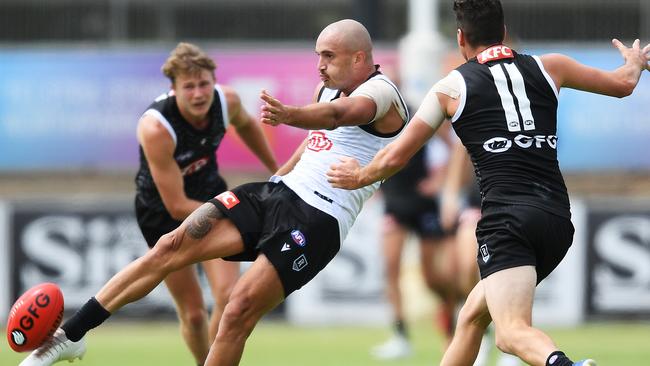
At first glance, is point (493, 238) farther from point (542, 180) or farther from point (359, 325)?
point (359, 325)

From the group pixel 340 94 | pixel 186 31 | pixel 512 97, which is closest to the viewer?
pixel 512 97

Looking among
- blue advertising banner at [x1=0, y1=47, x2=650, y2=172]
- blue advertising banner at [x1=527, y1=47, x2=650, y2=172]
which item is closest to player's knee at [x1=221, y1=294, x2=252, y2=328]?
blue advertising banner at [x1=0, y1=47, x2=650, y2=172]

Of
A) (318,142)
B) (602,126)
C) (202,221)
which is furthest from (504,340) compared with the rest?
(602,126)

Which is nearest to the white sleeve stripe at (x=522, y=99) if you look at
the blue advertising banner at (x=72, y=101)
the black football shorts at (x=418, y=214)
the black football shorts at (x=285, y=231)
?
the black football shorts at (x=285, y=231)

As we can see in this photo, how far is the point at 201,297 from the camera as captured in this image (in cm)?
836

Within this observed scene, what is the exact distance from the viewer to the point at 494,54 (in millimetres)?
6453

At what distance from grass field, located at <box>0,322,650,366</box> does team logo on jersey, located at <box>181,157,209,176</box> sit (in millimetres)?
2385

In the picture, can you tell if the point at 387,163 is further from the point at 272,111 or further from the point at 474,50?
the point at 474,50

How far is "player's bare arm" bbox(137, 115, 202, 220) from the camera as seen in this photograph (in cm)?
789

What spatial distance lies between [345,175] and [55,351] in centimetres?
204

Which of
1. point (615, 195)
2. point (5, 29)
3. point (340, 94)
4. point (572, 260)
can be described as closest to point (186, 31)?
point (5, 29)

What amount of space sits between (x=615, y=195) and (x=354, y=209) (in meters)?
11.6

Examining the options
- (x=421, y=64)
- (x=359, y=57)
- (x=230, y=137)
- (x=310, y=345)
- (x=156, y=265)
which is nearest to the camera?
(x=156, y=265)

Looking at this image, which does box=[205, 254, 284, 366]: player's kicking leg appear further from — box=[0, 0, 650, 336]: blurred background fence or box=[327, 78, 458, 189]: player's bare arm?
box=[0, 0, 650, 336]: blurred background fence
